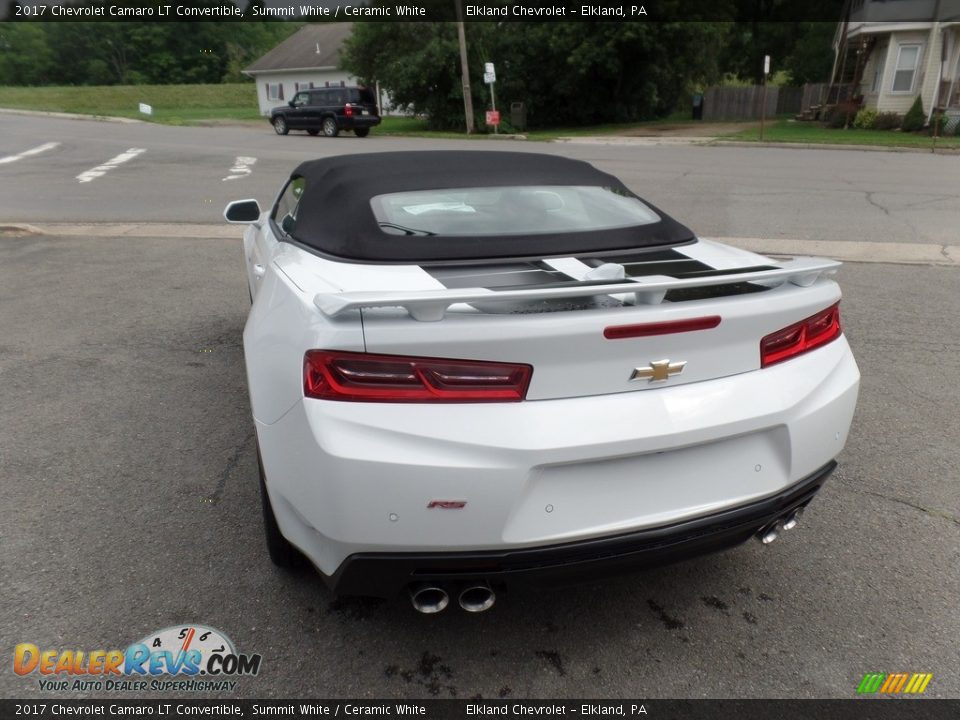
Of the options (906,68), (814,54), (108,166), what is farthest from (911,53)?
(108,166)

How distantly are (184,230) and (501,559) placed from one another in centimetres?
856

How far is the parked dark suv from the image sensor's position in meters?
26.8

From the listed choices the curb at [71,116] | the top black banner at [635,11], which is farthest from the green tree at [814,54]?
the curb at [71,116]

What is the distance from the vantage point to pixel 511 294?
184 cm

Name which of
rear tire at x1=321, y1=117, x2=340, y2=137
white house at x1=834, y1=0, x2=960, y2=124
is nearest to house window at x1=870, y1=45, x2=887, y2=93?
white house at x1=834, y1=0, x2=960, y2=124

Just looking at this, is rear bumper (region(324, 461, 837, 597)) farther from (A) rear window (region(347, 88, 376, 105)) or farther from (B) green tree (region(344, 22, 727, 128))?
(B) green tree (region(344, 22, 727, 128))

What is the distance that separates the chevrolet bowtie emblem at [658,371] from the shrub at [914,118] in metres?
27.6

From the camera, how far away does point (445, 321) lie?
1.84 meters

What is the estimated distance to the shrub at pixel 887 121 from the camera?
25625mm

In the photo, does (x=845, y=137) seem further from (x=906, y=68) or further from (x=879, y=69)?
(x=879, y=69)

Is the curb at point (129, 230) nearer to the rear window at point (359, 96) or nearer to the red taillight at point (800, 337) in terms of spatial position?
the red taillight at point (800, 337)

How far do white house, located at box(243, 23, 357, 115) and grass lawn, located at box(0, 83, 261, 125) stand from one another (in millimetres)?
2228

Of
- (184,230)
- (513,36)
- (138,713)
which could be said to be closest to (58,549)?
(138,713)

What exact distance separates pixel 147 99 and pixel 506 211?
206 ft
